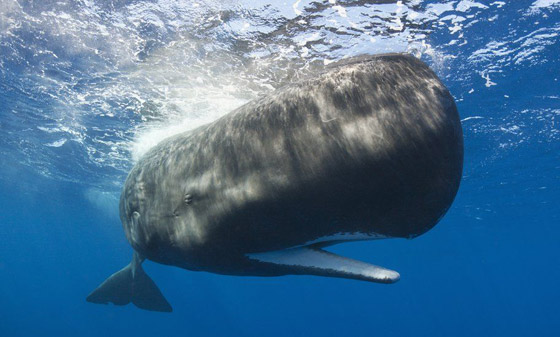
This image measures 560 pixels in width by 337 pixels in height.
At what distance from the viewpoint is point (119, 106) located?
14.0 m

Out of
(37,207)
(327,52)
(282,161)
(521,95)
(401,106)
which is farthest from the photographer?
(37,207)

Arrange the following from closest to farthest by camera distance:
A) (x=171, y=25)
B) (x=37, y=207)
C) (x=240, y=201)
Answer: (x=240, y=201) → (x=171, y=25) → (x=37, y=207)

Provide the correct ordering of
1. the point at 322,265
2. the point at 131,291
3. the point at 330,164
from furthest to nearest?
the point at 131,291 < the point at 322,265 < the point at 330,164

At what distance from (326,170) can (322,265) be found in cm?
78

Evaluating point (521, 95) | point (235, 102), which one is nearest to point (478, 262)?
point (521, 95)

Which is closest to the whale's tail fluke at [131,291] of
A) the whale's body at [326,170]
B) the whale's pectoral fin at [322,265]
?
the whale's body at [326,170]

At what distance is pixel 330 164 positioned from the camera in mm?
2119

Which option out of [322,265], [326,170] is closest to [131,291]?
[322,265]

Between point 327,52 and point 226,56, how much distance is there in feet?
9.28

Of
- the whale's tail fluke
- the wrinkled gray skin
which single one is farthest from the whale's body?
the whale's tail fluke

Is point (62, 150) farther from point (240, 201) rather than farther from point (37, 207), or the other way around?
point (37, 207)

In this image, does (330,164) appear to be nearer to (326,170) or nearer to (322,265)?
(326,170)

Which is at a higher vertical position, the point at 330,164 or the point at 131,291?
the point at 330,164

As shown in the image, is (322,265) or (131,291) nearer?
(322,265)
